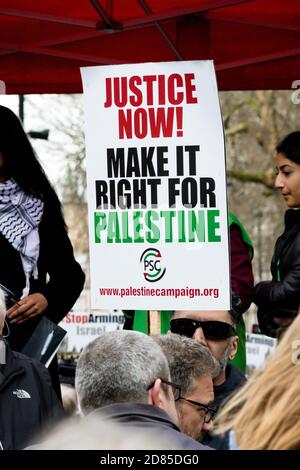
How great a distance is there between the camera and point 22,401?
444cm

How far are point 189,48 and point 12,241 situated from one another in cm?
153

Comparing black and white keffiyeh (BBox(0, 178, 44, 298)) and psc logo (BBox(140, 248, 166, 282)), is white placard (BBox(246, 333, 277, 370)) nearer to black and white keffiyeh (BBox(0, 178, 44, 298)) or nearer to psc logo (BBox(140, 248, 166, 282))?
black and white keffiyeh (BBox(0, 178, 44, 298))

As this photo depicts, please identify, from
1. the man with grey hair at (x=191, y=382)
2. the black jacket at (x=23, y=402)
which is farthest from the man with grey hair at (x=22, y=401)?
the man with grey hair at (x=191, y=382)

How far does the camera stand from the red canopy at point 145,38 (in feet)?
18.8

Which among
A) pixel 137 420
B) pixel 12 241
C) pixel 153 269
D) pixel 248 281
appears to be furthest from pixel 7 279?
pixel 137 420

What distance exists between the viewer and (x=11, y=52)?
6.42 m

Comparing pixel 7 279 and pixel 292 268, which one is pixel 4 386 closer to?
pixel 7 279

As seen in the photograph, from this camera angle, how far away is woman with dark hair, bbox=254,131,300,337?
5125 millimetres

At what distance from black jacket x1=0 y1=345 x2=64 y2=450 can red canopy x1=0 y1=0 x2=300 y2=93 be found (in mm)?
1833

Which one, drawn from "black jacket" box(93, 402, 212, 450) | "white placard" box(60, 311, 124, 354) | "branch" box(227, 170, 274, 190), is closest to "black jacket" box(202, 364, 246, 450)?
"black jacket" box(93, 402, 212, 450)

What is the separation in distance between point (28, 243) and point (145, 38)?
1.71 metres

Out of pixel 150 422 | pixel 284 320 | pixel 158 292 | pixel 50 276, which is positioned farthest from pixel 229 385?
pixel 150 422

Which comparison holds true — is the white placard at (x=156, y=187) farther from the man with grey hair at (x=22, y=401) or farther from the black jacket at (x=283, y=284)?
the man with grey hair at (x=22, y=401)

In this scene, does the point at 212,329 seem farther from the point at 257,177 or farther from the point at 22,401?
the point at 257,177
